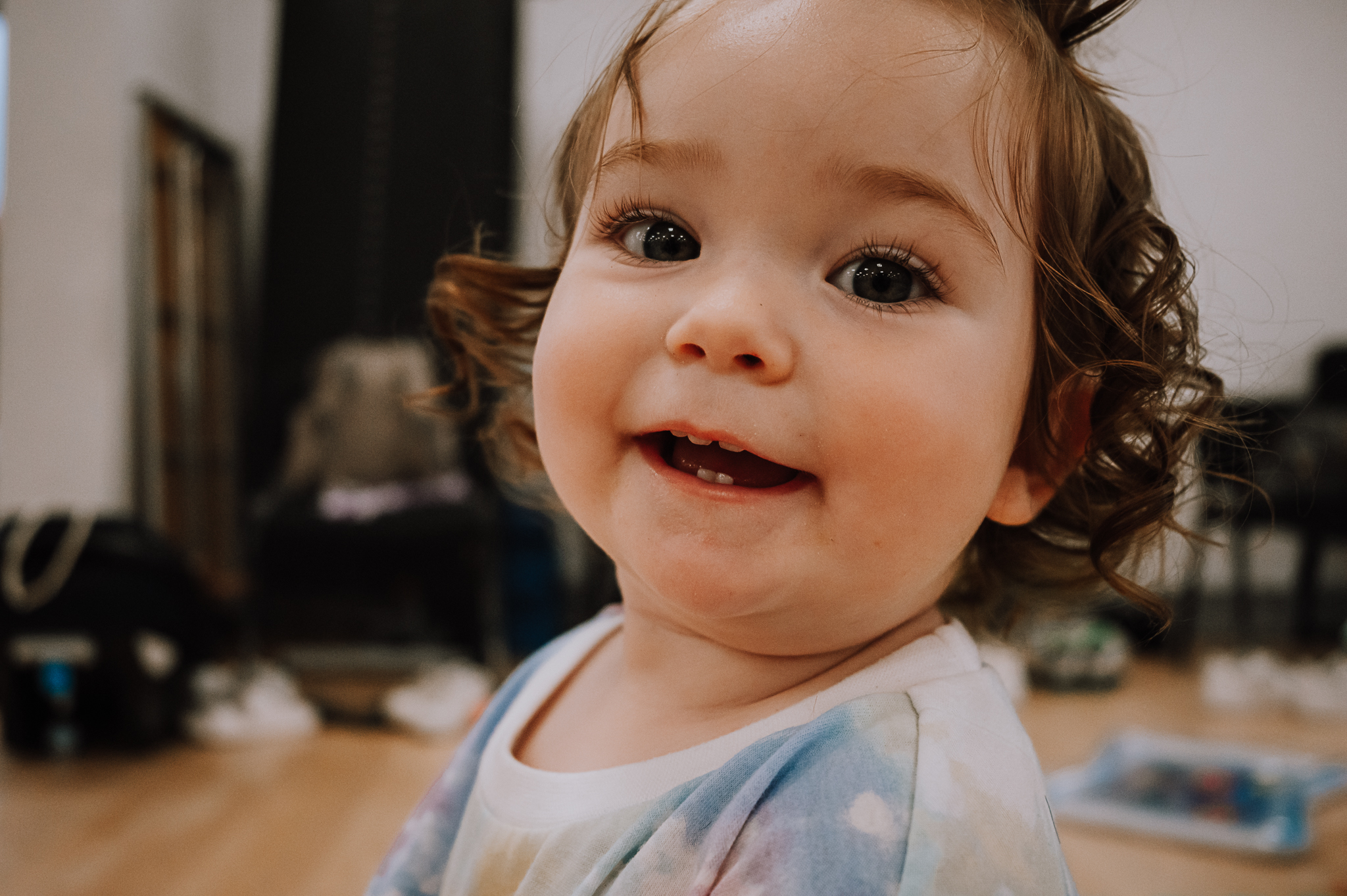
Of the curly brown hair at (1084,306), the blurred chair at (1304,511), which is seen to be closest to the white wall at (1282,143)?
the blurred chair at (1304,511)

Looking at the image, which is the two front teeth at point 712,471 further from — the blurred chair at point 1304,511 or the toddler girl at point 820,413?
the blurred chair at point 1304,511

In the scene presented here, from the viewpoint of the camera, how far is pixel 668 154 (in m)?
0.44

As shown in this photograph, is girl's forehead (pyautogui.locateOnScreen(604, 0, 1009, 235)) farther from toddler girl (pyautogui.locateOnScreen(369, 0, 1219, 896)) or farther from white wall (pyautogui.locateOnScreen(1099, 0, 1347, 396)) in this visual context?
white wall (pyautogui.locateOnScreen(1099, 0, 1347, 396))

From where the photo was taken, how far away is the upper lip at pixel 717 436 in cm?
40

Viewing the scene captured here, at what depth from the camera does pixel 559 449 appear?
47 cm

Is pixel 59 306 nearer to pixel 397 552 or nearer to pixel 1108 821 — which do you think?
pixel 397 552

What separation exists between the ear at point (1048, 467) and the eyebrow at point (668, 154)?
216mm

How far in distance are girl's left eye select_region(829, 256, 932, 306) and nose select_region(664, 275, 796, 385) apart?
4 cm

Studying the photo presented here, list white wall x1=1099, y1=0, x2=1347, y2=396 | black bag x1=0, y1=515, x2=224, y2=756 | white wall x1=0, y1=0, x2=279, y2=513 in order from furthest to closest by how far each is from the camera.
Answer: white wall x1=1099, y1=0, x2=1347, y2=396
white wall x1=0, y1=0, x2=279, y2=513
black bag x1=0, y1=515, x2=224, y2=756

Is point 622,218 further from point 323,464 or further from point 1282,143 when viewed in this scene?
point 1282,143

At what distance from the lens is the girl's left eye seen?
42cm

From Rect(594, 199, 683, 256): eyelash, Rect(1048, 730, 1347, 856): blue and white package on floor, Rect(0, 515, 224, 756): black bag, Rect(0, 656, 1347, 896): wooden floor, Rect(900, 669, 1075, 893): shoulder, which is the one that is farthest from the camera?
Rect(0, 515, 224, 756): black bag

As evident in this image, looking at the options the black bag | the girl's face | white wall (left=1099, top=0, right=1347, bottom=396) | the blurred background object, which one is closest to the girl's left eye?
the girl's face

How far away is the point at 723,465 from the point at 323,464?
262cm
